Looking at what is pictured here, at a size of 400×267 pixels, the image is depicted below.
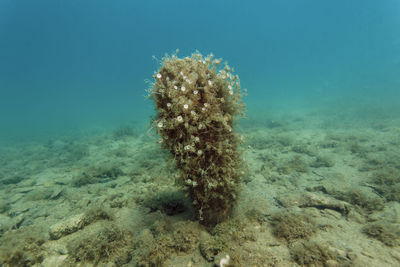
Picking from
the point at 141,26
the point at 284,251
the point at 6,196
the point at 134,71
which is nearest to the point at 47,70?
the point at 134,71

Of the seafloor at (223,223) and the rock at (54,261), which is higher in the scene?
the seafloor at (223,223)

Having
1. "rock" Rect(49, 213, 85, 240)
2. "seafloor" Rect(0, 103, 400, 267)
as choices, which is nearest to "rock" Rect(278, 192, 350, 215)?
"seafloor" Rect(0, 103, 400, 267)

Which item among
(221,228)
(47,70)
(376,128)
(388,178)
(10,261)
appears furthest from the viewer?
(47,70)

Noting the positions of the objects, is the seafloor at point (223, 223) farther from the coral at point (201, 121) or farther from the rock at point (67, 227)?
the coral at point (201, 121)

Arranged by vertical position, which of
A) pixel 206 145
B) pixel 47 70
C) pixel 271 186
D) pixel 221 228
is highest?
pixel 47 70

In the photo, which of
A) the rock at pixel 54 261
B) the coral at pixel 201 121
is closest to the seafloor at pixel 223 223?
the rock at pixel 54 261

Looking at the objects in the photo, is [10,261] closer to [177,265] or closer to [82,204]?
[82,204]

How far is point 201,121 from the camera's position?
3.41 metres

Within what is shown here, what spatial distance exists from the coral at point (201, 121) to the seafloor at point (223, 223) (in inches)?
19.1

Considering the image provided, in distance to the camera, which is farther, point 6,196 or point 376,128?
point 376,128

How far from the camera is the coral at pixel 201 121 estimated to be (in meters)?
3.34

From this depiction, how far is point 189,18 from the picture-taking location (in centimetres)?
16375

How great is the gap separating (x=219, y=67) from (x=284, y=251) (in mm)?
3918

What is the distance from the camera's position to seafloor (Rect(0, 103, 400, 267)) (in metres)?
3.34
